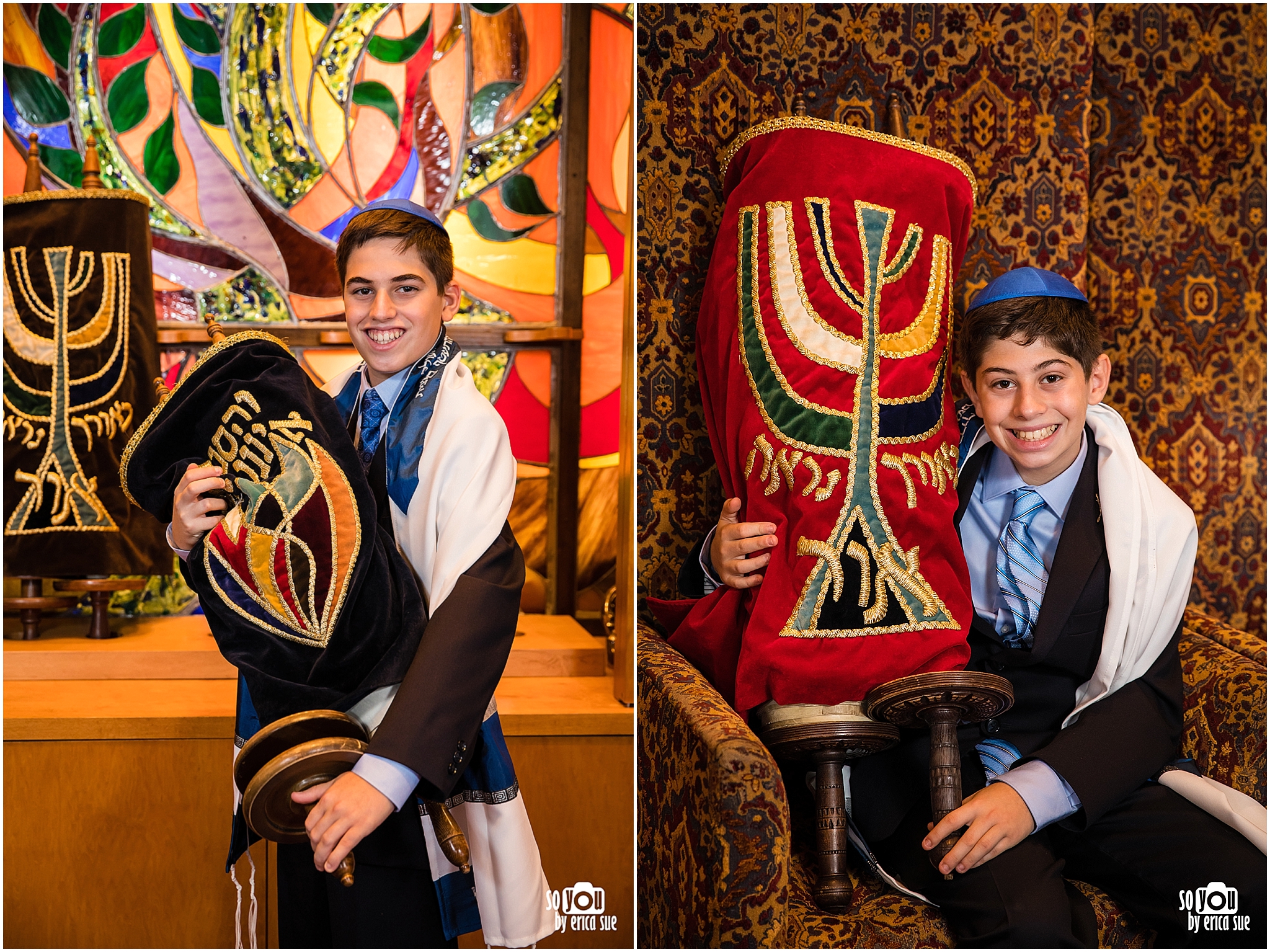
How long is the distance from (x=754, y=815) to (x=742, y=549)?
54 centimetres

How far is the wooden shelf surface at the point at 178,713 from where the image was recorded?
1.82 metres

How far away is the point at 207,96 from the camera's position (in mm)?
2342

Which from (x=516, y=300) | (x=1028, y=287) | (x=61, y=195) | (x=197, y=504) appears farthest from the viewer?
(x=516, y=300)

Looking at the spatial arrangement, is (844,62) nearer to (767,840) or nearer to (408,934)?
(767,840)

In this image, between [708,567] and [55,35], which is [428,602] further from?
[55,35]

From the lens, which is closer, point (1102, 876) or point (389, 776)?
point (389, 776)

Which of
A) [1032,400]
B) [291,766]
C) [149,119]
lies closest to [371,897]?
[291,766]

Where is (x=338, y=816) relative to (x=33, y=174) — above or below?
below

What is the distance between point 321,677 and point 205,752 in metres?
0.70

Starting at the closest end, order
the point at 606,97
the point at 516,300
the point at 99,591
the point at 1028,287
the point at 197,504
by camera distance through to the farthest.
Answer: the point at 197,504, the point at 1028,287, the point at 99,591, the point at 606,97, the point at 516,300

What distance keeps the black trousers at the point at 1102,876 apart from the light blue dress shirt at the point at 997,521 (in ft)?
1.32

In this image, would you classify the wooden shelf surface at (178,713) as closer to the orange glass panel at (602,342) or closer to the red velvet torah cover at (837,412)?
the red velvet torah cover at (837,412)

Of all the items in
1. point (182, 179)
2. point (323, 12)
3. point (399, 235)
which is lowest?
point (399, 235)

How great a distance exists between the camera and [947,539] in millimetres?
1745
